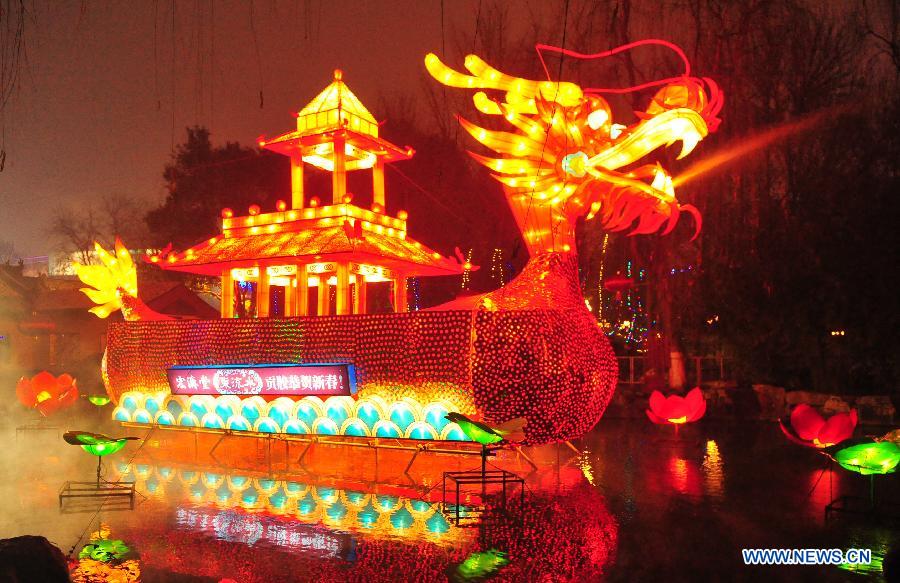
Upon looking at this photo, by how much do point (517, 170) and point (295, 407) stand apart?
185 inches

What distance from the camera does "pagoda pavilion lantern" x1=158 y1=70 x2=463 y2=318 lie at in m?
11.1

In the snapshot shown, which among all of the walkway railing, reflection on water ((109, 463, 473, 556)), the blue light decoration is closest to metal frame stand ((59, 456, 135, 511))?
reflection on water ((109, 463, 473, 556))

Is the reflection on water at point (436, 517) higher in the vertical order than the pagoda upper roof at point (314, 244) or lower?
lower

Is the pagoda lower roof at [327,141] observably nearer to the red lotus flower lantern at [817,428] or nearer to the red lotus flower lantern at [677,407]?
the red lotus flower lantern at [677,407]

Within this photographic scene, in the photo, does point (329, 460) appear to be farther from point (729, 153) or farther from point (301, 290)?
point (729, 153)

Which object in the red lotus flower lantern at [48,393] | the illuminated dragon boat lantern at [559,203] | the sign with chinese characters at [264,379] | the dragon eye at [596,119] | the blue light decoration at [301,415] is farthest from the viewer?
the red lotus flower lantern at [48,393]

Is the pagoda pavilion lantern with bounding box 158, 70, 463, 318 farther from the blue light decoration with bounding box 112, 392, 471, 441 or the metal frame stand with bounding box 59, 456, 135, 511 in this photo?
the metal frame stand with bounding box 59, 456, 135, 511

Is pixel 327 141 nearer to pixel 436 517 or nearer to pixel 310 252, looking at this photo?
pixel 310 252

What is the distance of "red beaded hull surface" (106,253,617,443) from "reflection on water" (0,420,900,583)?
1198 millimetres

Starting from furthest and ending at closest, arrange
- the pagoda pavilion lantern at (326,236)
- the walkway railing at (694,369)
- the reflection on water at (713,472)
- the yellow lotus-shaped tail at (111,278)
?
the walkway railing at (694,369) → the yellow lotus-shaped tail at (111,278) → the pagoda pavilion lantern at (326,236) → the reflection on water at (713,472)

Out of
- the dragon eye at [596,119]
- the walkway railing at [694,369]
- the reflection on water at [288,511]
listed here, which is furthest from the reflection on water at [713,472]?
the walkway railing at [694,369]

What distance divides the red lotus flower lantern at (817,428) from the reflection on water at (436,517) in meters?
0.68

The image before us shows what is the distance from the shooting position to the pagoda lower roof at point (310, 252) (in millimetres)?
10734

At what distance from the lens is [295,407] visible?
1053 cm
